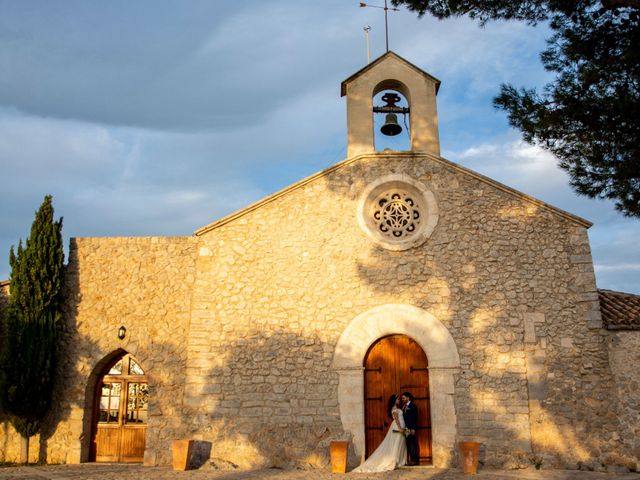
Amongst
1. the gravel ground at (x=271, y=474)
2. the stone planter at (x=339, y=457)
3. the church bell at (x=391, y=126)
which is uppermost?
the church bell at (x=391, y=126)

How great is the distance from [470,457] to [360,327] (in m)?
2.85

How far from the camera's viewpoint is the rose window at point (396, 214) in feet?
36.6

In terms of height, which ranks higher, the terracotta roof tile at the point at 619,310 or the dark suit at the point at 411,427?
the terracotta roof tile at the point at 619,310

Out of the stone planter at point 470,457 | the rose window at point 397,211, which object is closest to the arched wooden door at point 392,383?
the stone planter at point 470,457

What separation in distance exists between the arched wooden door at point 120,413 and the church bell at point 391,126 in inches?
275

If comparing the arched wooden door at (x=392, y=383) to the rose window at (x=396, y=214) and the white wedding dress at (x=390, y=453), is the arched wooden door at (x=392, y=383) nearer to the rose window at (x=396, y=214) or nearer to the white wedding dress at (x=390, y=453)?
the white wedding dress at (x=390, y=453)

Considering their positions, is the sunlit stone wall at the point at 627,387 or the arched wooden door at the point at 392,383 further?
the arched wooden door at the point at 392,383

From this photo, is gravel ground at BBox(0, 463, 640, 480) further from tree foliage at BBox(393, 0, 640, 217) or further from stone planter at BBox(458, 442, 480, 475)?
tree foliage at BBox(393, 0, 640, 217)

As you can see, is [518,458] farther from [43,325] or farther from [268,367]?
[43,325]

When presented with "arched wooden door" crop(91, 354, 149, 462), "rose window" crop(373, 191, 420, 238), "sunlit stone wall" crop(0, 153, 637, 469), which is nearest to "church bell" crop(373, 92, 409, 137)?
"sunlit stone wall" crop(0, 153, 637, 469)

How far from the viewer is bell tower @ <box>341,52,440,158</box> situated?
11.5m

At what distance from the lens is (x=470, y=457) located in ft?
30.3

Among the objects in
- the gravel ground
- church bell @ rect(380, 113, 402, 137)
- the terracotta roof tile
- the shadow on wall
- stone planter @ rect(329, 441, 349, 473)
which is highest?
church bell @ rect(380, 113, 402, 137)

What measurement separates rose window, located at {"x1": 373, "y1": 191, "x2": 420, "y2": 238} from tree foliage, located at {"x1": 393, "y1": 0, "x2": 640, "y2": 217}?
10.7 ft
